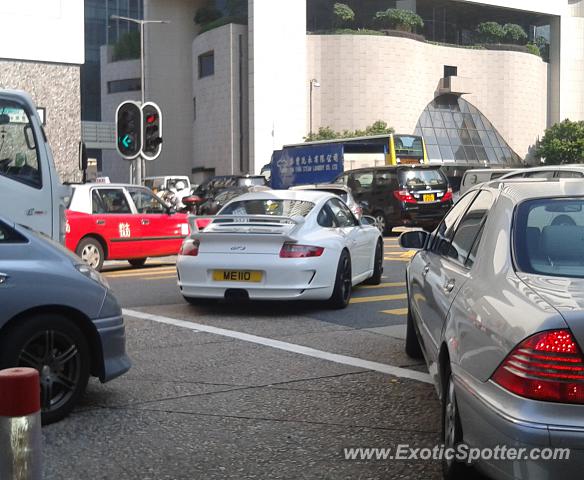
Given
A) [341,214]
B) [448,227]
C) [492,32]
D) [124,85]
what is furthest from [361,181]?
[124,85]

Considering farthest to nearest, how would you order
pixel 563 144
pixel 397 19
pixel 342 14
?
pixel 563 144, pixel 397 19, pixel 342 14

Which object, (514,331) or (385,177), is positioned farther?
(385,177)

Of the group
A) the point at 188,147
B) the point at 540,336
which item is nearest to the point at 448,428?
the point at 540,336

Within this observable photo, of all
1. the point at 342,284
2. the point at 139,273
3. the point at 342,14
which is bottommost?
the point at 139,273

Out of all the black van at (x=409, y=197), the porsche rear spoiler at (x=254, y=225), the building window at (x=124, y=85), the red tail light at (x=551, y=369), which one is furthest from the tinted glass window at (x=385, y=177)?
the building window at (x=124, y=85)

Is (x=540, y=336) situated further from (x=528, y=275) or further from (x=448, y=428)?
(x=448, y=428)

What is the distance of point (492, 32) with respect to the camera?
7444 centimetres

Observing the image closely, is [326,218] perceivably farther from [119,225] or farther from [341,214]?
[119,225]

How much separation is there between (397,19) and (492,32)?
37.3ft

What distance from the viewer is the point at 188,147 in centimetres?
7175

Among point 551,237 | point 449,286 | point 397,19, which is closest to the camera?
point 551,237

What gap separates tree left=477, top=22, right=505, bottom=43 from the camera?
74.4 meters

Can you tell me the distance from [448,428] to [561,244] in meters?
1.03

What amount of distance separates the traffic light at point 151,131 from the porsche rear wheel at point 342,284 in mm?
7894
